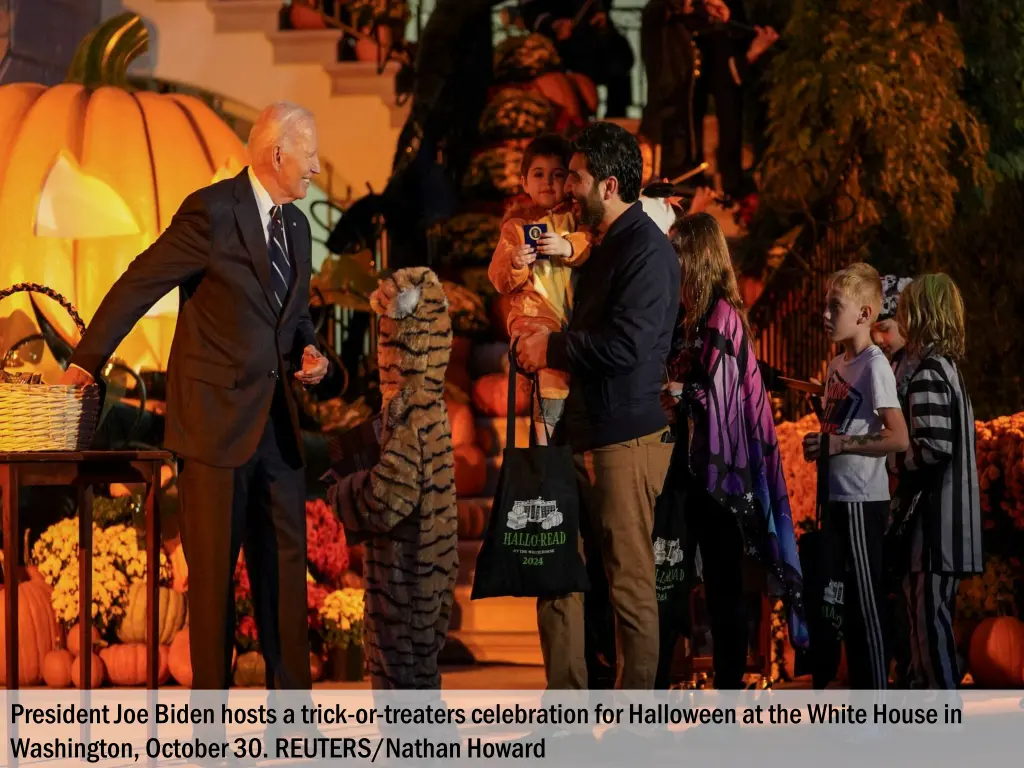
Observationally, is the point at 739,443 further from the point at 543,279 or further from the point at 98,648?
the point at 98,648

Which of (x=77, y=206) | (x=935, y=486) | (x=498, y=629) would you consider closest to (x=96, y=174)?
(x=77, y=206)

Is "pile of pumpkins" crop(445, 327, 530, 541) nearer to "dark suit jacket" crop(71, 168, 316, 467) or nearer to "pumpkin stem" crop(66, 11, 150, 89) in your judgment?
"pumpkin stem" crop(66, 11, 150, 89)

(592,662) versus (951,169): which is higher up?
(951,169)

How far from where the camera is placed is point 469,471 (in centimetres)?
838

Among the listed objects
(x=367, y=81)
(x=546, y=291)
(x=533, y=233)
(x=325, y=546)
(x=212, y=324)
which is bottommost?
(x=325, y=546)

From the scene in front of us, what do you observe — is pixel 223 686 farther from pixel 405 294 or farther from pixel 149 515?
pixel 405 294

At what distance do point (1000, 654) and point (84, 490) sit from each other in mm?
3654

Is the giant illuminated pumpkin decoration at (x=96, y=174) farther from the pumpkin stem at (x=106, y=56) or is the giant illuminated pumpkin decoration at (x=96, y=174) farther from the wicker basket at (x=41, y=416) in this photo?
the wicker basket at (x=41, y=416)

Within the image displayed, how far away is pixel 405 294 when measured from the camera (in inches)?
204

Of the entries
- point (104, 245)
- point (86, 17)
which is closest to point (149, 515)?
point (104, 245)

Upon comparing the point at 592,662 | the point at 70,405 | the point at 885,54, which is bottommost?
the point at 592,662

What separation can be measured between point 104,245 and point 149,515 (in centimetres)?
417

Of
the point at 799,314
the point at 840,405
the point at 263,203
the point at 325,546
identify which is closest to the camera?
the point at 263,203

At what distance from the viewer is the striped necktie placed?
4.61 metres
